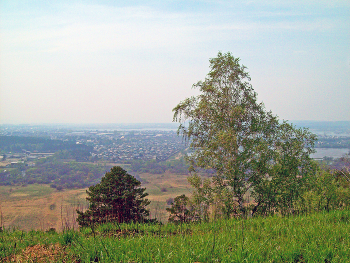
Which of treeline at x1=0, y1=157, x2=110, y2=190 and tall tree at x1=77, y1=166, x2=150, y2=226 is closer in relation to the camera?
tall tree at x1=77, y1=166, x2=150, y2=226

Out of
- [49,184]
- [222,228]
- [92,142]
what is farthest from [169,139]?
[222,228]

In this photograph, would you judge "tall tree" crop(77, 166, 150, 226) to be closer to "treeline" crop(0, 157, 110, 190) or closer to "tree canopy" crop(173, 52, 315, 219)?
"tree canopy" crop(173, 52, 315, 219)

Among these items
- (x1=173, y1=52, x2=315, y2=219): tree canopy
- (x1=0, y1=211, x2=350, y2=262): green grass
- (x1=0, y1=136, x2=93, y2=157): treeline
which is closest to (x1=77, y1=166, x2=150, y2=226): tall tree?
(x1=173, y1=52, x2=315, y2=219): tree canopy

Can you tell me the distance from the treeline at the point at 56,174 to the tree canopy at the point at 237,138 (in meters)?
78.2

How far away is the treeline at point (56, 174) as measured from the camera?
3452 inches

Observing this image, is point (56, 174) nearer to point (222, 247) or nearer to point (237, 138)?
point (237, 138)

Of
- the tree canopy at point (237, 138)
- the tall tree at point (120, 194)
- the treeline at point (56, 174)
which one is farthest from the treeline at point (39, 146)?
the tree canopy at point (237, 138)

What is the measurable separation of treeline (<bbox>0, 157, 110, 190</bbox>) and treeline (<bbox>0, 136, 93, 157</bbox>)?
2679 centimetres

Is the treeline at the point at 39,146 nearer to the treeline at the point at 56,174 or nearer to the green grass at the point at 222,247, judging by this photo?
the treeline at the point at 56,174

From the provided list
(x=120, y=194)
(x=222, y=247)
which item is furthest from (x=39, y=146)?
(x=222, y=247)

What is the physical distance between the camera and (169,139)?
576ft

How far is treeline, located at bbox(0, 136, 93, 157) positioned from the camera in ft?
452

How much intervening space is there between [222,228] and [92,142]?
173 meters

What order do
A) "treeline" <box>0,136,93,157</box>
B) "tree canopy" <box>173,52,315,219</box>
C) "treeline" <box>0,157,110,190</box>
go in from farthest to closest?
"treeline" <box>0,136,93,157</box>, "treeline" <box>0,157,110,190</box>, "tree canopy" <box>173,52,315,219</box>
